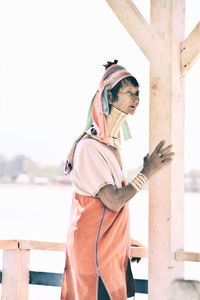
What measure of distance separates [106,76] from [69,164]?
0.45m

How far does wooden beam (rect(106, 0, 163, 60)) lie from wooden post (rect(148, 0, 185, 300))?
3 cm

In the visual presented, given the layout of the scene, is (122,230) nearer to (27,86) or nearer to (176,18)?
(176,18)

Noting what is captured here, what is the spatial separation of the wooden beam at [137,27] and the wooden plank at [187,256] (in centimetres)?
91

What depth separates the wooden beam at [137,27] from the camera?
7.88 feet

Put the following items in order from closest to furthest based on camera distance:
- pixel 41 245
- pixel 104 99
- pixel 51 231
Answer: pixel 104 99 → pixel 41 245 → pixel 51 231

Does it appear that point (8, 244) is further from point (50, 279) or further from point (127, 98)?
point (127, 98)

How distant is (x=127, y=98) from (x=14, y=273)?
1078 mm

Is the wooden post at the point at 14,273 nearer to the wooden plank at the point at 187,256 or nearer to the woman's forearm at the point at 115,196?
the woman's forearm at the point at 115,196

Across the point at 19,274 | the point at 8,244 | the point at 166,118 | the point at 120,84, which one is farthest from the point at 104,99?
the point at 19,274

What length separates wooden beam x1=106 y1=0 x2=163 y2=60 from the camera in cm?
240

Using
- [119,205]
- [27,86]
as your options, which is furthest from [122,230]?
[27,86]

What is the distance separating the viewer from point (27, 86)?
3509cm

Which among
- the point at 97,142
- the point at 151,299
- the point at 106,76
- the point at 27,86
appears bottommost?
the point at 151,299

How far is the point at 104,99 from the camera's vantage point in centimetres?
238
